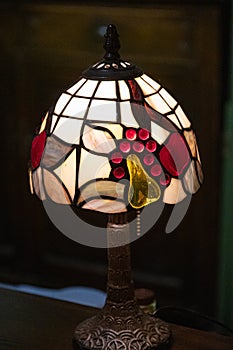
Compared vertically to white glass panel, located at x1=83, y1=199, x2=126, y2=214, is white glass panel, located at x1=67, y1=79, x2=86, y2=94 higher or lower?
higher

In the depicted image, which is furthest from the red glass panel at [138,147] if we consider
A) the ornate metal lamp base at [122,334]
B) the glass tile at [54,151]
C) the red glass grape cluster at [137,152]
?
the ornate metal lamp base at [122,334]

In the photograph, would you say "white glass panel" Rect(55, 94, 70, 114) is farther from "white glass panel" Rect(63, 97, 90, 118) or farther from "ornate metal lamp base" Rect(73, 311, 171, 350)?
"ornate metal lamp base" Rect(73, 311, 171, 350)

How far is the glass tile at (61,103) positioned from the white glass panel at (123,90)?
86 mm

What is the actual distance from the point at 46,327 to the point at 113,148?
0.40m

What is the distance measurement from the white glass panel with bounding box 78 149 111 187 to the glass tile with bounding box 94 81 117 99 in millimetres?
95

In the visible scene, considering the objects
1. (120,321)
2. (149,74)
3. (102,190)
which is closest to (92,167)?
(102,190)

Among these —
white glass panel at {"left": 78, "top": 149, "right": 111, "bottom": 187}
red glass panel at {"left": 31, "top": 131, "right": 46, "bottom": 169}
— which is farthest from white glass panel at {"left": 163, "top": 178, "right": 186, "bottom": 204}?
red glass panel at {"left": 31, "top": 131, "right": 46, "bottom": 169}

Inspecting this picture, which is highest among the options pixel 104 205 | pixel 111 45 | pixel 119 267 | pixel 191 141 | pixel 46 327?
pixel 111 45

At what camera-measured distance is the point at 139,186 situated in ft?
3.81

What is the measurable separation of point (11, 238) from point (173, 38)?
95 cm

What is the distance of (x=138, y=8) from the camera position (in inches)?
89.4

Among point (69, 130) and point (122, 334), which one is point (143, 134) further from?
point (122, 334)

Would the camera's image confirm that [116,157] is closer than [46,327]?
Yes

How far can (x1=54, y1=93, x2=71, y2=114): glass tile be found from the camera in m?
1.21
